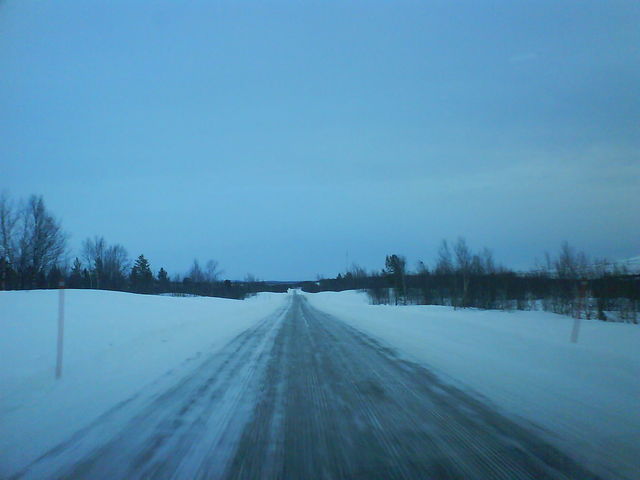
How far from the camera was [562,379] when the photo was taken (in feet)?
30.3

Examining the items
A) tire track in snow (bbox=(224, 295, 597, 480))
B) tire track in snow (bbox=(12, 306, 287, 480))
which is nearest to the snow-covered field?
tire track in snow (bbox=(12, 306, 287, 480))

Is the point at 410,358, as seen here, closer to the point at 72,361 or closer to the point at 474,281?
the point at 72,361

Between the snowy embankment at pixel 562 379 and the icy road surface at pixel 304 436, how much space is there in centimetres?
50

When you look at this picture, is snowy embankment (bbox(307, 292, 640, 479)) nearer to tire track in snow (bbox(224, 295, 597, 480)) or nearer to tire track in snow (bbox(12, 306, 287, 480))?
tire track in snow (bbox(224, 295, 597, 480))

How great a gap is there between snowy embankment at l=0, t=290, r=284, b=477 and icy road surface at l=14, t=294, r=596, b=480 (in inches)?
19.1

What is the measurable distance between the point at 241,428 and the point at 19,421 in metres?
2.89

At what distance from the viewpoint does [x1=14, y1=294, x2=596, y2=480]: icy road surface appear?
15.3 feet

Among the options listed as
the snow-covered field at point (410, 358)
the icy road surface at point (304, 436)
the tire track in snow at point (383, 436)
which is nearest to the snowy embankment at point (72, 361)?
the snow-covered field at point (410, 358)

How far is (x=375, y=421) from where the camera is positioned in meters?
6.36

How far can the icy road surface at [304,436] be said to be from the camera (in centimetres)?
465

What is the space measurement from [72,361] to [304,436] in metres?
6.64

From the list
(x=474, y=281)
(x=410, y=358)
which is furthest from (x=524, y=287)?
(x=410, y=358)

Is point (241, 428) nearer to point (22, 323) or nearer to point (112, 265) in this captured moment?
point (22, 323)

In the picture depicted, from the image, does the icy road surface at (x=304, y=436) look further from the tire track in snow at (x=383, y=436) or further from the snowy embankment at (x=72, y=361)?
the snowy embankment at (x=72, y=361)
